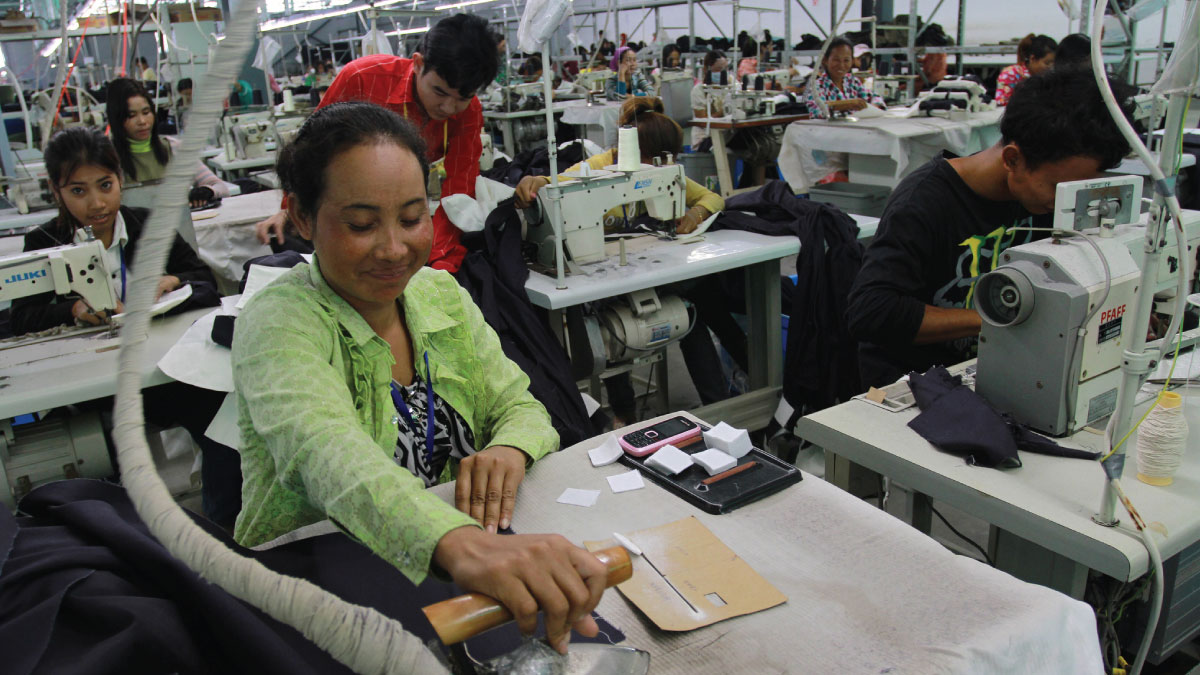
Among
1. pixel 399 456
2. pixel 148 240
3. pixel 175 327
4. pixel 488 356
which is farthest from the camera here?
pixel 175 327

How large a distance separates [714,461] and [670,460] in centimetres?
6

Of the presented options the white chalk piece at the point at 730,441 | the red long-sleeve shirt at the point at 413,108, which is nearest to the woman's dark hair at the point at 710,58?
the red long-sleeve shirt at the point at 413,108

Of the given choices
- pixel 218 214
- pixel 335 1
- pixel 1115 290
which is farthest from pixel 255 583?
pixel 335 1

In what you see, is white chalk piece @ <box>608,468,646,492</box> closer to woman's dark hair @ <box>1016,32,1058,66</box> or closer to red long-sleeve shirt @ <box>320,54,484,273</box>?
red long-sleeve shirt @ <box>320,54,484,273</box>

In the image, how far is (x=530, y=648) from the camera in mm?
835

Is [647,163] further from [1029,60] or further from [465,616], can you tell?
[1029,60]

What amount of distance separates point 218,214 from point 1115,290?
3.58 m

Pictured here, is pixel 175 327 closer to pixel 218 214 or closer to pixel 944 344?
pixel 218 214

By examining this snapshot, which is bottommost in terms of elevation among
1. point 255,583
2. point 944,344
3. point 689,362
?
point 689,362

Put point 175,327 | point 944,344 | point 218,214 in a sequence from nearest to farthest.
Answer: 1. point 944,344
2. point 175,327
3. point 218,214

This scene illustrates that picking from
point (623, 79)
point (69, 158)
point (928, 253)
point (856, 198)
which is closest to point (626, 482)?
point (928, 253)

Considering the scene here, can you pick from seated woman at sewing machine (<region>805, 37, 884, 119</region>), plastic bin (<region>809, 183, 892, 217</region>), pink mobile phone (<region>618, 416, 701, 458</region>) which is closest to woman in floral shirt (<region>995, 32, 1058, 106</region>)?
seated woman at sewing machine (<region>805, 37, 884, 119</region>)

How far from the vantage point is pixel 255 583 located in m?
0.58

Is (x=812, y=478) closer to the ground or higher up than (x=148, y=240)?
closer to the ground
